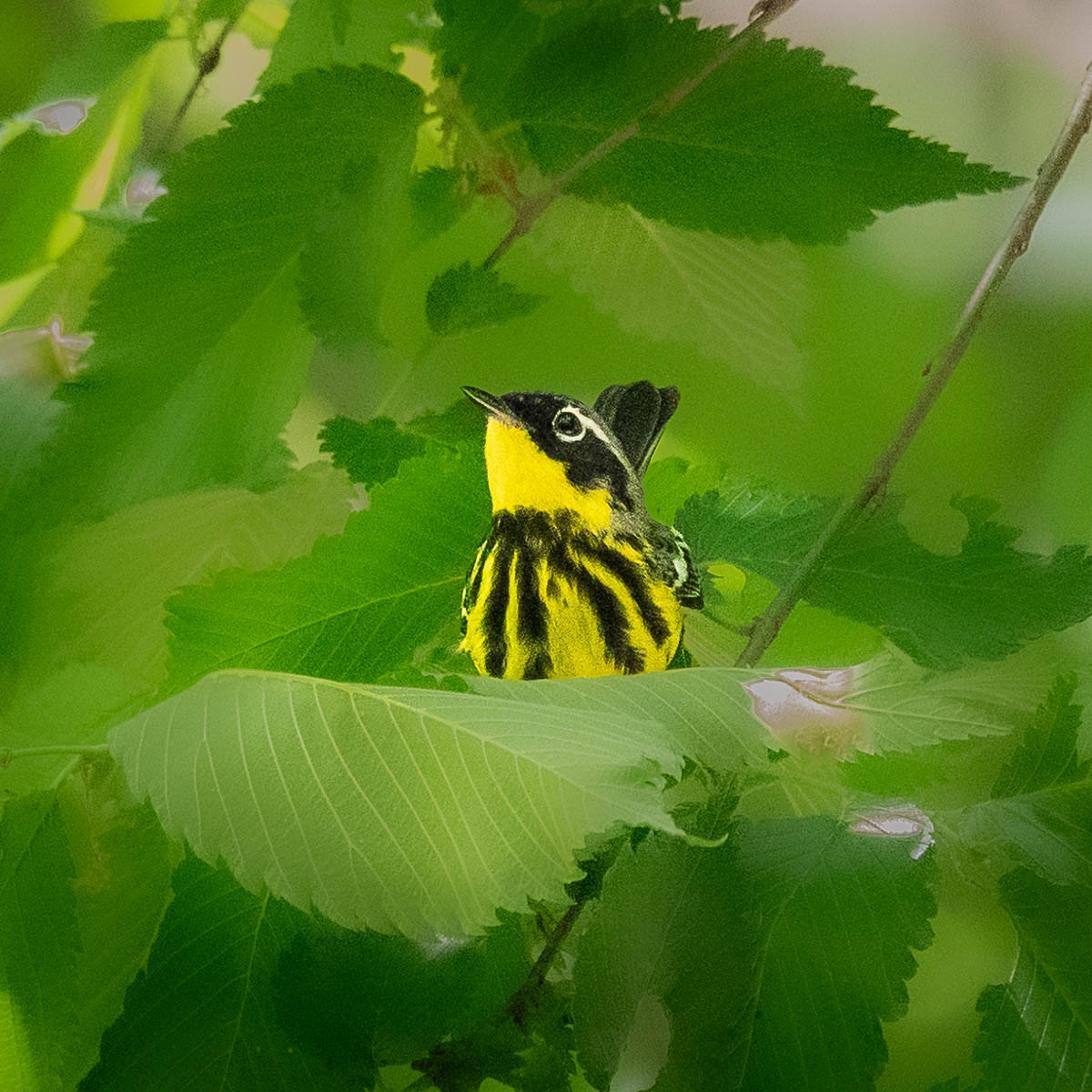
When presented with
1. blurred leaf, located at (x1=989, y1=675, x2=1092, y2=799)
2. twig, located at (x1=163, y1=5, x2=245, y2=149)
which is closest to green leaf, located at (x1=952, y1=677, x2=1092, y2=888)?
blurred leaf, located at (x1=989, y1=675, x2=1092, y2=799)

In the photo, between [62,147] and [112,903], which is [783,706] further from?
[62,147]

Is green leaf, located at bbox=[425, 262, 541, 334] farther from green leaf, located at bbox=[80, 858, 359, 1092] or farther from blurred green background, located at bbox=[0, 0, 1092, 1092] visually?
green leaf, located at bbox=[80, 858, 359, 1092]

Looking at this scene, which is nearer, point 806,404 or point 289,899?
point 289,899

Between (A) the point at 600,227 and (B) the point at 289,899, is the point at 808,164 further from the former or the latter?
(B) the point at 289,899

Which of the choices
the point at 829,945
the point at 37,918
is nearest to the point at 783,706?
the point at 829,945

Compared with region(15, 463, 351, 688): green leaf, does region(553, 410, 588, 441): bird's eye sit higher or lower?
higher

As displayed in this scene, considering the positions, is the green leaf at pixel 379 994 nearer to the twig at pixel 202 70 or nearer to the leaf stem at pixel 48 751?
the leaf stem at pixel 48 751

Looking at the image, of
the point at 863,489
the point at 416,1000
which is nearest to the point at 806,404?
the point at 863,489

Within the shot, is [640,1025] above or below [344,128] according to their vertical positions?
below
